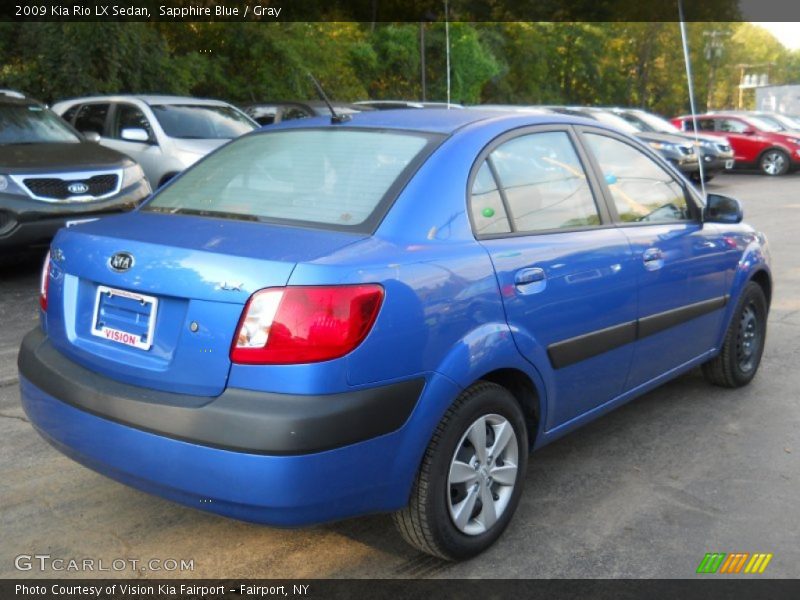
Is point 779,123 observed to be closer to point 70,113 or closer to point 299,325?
point 70,113

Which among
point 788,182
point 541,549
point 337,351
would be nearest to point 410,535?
point 541,549

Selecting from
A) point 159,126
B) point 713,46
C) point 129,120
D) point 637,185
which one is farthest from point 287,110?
point 713,46

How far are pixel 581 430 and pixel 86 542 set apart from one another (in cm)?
248

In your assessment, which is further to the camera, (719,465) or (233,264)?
(719,465)

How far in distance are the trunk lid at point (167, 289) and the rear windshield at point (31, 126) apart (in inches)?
236

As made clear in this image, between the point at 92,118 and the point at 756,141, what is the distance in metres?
17.0

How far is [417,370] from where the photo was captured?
9.43 ft

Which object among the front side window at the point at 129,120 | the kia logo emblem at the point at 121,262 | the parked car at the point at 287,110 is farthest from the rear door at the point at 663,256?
the parked car at the point at 287,110

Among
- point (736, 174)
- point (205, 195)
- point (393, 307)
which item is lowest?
point (736, 174)

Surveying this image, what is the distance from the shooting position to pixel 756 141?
74.1 feet

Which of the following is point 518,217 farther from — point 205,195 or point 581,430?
point 581,430

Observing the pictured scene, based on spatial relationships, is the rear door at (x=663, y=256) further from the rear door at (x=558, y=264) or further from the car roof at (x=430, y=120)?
the car roof at (x=430, y=120)

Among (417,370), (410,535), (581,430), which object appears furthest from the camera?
(581,430)

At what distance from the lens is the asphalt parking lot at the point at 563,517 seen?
3221mm
